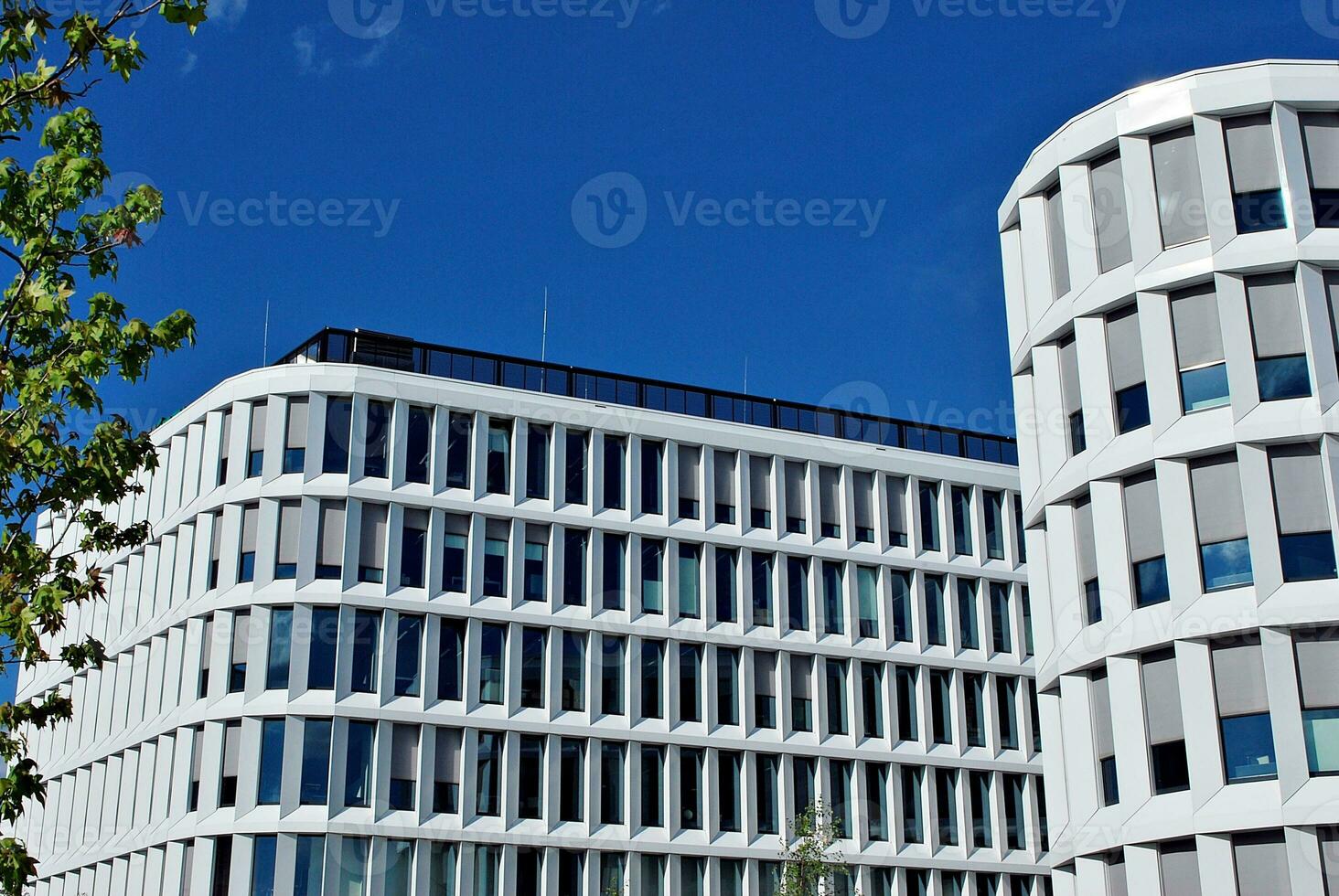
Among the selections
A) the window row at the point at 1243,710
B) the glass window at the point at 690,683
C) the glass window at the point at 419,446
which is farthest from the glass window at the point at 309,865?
the window row at the point at 1243,710

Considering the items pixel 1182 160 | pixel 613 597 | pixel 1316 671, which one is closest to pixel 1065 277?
pixel 1182 160

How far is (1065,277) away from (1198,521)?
6411mm

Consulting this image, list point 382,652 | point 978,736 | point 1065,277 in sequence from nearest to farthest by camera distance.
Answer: point 1065,277
point 382,652
point 978,736

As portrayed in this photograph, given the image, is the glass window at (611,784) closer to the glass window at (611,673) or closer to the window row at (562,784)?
the window row at (562,784)

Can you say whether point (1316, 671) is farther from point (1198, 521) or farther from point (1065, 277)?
point (1065, 277)

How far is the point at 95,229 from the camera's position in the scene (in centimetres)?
1575

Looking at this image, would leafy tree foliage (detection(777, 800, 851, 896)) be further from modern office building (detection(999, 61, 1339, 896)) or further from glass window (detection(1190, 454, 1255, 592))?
glass window (detection(1190, 454, 1255, 592))

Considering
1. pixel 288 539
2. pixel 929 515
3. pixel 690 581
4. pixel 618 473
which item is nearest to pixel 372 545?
pixel 288 539

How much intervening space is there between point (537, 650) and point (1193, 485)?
27904mm

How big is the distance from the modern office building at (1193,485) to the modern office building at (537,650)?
22510 mm

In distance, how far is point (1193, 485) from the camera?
2902 centimetres

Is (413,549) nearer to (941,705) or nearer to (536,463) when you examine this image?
(536,463)

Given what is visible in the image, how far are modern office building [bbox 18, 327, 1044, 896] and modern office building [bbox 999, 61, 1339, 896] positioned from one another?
22.5 meters

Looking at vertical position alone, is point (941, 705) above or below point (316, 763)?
above
